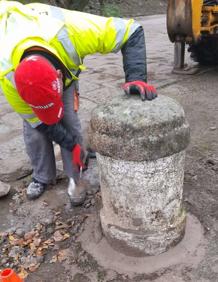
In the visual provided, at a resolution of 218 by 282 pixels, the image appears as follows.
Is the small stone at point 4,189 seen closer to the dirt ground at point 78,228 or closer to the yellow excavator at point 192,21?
the dirt ground at point 78,228

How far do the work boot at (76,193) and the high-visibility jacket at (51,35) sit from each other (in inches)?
26.6

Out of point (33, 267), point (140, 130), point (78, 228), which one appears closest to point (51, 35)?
point (140, 130)

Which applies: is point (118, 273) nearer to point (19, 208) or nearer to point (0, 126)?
point (19, 208)

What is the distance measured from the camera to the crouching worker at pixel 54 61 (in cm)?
227

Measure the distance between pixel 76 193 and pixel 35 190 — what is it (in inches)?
15.8

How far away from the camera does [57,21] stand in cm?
260

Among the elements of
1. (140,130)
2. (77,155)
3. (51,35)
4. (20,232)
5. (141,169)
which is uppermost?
(51,35)

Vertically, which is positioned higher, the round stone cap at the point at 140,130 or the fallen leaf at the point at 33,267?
the round stone cap at the point at 140,130

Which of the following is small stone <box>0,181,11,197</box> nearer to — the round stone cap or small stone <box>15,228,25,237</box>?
small stone <box>15,228,25,237</box>

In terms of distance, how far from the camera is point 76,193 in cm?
320

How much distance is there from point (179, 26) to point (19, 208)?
3989 mm

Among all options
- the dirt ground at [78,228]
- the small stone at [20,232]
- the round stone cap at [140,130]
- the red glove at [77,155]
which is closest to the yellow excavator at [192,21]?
the dirt ground at [78,228]

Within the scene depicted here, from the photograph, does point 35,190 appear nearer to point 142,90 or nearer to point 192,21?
point 142,90

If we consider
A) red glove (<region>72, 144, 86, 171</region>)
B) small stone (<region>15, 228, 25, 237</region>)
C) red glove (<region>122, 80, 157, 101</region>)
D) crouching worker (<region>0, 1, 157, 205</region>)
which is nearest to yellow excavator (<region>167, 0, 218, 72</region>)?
crouching worker (<region>0, 1, 157, 205</region>)
